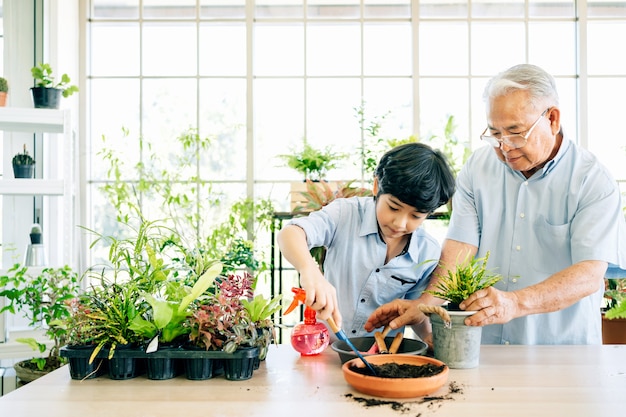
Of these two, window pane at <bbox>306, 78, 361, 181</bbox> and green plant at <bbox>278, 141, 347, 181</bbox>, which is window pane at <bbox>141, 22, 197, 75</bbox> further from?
green plant at <bbox>278, 141, 347, 181</bbox>

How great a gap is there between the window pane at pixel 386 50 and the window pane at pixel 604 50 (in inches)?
53.3

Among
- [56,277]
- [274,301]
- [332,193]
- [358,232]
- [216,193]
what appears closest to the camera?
[274,301]

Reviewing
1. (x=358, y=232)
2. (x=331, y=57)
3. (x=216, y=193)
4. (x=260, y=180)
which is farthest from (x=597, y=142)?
(x=358, y=232)

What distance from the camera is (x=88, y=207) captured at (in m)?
4.30

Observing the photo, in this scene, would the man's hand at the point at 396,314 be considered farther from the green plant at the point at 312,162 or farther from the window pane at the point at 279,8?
the window pane at the point at 279,8

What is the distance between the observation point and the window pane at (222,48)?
4.38m

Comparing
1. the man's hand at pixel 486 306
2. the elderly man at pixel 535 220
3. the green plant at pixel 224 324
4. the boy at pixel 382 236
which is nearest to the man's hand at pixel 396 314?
the elderly man at pixel 535 220

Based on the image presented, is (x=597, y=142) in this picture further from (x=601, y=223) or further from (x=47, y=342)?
(x=47, y=342)

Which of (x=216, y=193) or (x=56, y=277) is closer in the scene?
(x=56, y=277)

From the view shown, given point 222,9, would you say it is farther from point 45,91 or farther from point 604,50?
point 604,50

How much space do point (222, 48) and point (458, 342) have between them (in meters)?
3.46

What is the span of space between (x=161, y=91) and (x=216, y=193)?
2.94 feet

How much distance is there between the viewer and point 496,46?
14.4 ft

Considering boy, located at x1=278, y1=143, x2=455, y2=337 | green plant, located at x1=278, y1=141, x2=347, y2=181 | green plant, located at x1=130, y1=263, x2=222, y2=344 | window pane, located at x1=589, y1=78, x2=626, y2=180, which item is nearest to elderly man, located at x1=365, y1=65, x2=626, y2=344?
boy, located at x1=278, y1=143, x2=455, y2=337
